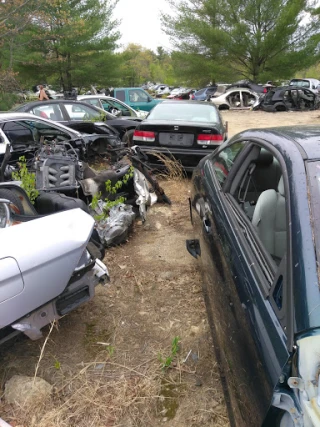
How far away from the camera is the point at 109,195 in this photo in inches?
177

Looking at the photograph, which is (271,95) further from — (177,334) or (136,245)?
(177,334)

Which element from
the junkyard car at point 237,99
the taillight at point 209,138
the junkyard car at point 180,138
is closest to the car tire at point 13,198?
the junkyard car at point 180,138

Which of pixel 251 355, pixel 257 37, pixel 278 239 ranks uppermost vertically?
pixel 257 37

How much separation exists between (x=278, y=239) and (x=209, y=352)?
101cm

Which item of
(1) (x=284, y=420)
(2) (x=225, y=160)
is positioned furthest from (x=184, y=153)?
(1) (x=284, y=420)

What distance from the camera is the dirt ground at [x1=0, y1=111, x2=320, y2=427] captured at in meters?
2.04

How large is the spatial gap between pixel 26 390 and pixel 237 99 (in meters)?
20.8

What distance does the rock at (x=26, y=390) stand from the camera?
2086mm

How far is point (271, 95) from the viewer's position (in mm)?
18516

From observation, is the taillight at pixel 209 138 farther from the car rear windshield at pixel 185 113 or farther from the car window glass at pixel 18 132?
the car window glass at pixel 18 132

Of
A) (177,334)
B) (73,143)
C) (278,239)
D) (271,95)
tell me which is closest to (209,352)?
(177,334)

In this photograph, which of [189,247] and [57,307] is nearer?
[57,307]

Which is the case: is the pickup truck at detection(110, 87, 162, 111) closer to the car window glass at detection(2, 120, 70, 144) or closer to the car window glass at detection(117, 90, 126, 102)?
the car window glass at detection(117, 90, 126, 102)

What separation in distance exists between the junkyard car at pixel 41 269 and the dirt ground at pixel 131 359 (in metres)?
0.30
